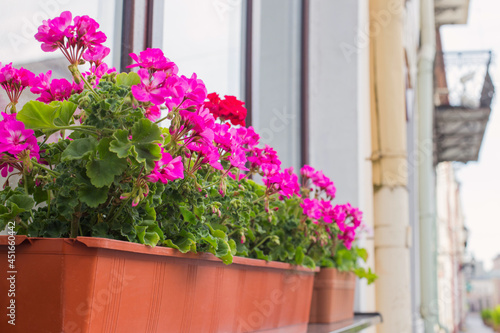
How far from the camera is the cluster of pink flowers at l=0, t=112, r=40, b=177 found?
1.95 ft

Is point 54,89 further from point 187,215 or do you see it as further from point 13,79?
point 187,215

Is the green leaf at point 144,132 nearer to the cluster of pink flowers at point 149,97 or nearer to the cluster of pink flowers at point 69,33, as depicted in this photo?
the cluster of pink flowers at point 149,97

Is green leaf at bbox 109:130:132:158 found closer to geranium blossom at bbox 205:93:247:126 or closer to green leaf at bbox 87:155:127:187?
green leaf at bbox 87:155:127:187

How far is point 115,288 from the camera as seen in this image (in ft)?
1.98

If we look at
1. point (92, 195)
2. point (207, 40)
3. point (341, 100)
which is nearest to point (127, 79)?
point (92, 195)

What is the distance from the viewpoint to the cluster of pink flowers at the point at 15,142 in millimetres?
595

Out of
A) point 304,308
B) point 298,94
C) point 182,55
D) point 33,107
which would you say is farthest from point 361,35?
point 33,107

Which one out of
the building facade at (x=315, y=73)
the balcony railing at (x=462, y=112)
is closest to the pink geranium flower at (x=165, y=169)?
the building facade at (x=315, y=73)

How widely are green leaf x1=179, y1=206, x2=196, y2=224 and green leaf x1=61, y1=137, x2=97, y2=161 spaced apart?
0.17 m

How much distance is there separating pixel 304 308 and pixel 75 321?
76cm

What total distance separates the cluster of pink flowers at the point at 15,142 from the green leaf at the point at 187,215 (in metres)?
0.20

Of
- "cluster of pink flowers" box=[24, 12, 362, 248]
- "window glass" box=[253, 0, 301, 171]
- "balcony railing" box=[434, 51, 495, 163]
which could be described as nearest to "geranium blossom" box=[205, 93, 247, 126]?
"cluster of pink flowers" box=[24, 12, 362, 248]

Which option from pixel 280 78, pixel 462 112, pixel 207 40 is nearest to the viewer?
pixel 207 40

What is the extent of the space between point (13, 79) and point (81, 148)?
15 centimetres
